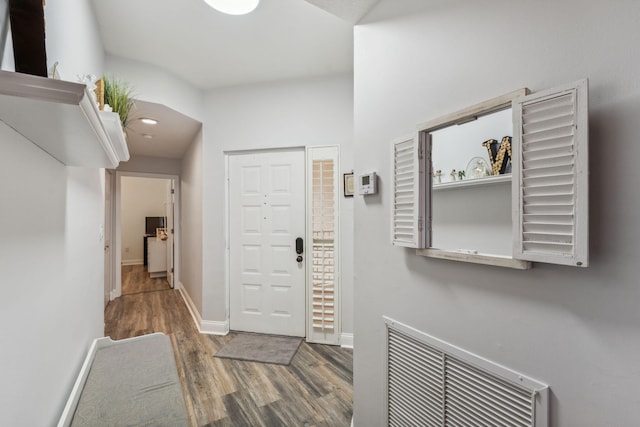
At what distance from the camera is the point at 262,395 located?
2.12 meters

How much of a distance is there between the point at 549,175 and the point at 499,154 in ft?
0.78

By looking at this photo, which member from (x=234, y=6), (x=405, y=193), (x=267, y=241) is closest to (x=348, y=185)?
(x=267, y=241)

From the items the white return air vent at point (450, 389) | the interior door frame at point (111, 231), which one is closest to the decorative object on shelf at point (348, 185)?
the white return air vent at point (450, 389)

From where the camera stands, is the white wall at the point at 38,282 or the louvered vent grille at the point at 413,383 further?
the louvered vent grille at the point at 413,383

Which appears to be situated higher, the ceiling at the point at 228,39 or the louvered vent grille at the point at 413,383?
the ceiling at the point at 228,39

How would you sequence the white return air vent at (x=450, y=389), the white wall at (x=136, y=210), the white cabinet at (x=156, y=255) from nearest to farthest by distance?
the white return air vent at (x=450, y=389)
the white cabinet at (x=156, y=255)
the white wall at (x=136, y=210)

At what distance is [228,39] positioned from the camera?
2.34m

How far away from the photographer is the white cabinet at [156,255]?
5961 mm

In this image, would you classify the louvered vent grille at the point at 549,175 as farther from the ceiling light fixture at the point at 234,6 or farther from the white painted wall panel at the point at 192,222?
the white painted wall panel at the point at 192,222

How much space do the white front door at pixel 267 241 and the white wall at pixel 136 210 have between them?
5325 mm

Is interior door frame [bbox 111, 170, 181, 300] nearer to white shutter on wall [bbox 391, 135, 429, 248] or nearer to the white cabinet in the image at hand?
the white cabinet

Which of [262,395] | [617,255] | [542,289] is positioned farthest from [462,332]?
[262,395]

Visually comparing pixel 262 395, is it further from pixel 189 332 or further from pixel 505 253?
pixel 505 253

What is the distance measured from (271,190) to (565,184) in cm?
267
